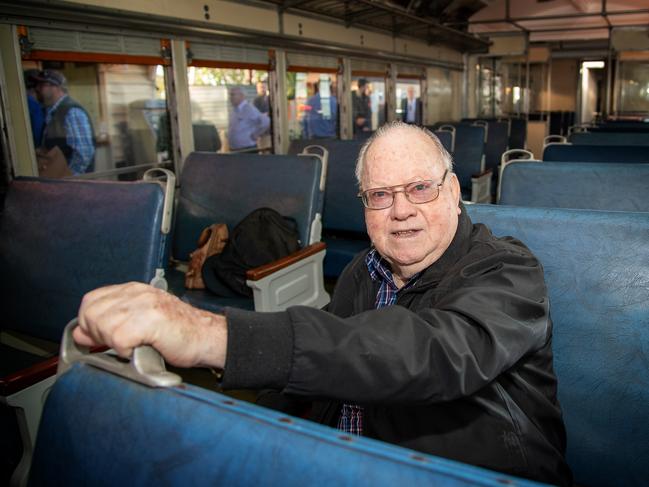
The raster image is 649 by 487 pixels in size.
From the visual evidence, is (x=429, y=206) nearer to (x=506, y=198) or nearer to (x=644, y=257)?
(x=644, y=257)

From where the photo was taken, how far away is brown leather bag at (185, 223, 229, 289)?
3082mm

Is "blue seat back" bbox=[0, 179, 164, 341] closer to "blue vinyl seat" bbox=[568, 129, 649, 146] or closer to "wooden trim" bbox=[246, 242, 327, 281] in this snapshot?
"wooden trim" bbox=[246, 242, 327, 281]

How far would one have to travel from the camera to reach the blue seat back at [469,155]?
6051 mm

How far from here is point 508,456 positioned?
43.9 inches

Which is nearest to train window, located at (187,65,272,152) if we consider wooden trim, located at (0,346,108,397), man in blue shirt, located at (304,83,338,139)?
man in blue shirt, located at (304,83,338,139)

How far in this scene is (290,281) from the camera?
9.91 ft

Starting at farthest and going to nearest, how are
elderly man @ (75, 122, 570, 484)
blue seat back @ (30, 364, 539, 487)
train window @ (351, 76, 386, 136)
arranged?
1. train window @ (351, 76, 386, 136)
2. elderly man @ (75, 122, 570, 484)
3. blue seat back @ (30, 364, 539, 487)

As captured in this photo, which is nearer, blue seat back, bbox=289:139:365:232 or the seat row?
the seat row

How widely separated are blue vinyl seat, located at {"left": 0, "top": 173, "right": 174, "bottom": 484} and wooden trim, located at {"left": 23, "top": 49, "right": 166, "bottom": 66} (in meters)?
1.43

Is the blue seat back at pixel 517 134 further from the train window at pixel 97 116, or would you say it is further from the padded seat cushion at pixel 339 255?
the train window at pixel 97 116

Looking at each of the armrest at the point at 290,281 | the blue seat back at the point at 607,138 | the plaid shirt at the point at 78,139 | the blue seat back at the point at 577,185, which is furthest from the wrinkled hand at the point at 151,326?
the blue seat back at the point at 607,138

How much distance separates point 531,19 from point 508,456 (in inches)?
445

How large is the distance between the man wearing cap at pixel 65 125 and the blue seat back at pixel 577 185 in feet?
9.65

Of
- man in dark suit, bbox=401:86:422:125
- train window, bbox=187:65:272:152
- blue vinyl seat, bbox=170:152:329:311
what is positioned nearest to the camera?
blue vinyl seat, bbox=170:152:329:311
